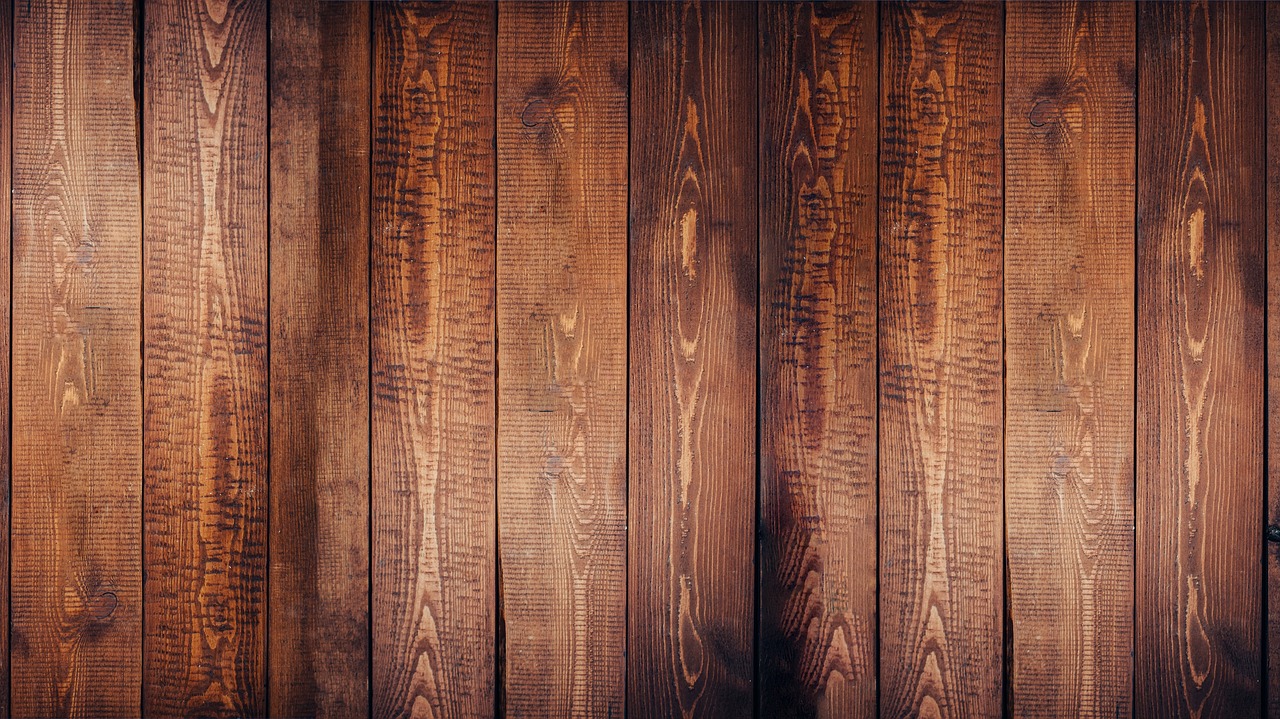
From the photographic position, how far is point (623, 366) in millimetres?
1355

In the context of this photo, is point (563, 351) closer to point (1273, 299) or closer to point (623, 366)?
point (623, 366)

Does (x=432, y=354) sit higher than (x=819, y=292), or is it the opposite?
(x=819, y=292)

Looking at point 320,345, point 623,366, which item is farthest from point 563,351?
point 320,345

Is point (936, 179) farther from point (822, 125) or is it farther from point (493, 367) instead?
point (493, 367)

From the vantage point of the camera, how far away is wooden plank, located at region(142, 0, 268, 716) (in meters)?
1.36

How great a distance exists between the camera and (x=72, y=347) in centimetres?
135

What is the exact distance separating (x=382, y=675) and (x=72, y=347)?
0.73 meters

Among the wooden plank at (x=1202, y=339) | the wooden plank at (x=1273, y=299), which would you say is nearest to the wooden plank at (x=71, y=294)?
the wooden plank at (x=1202, y=339)

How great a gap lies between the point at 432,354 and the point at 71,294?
588 millimetres

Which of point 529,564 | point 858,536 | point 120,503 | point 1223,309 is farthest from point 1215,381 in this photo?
point 120,503

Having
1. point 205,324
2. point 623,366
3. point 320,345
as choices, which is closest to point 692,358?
point 623,366

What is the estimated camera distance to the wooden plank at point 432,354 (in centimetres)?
135

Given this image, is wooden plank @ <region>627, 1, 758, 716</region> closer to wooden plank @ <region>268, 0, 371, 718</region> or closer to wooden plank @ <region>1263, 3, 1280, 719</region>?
wooden plank @ <region>268, 0, 371, 718</region>

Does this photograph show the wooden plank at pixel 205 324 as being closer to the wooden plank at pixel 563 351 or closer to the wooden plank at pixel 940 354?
the wooden plank at pixel 563 351
